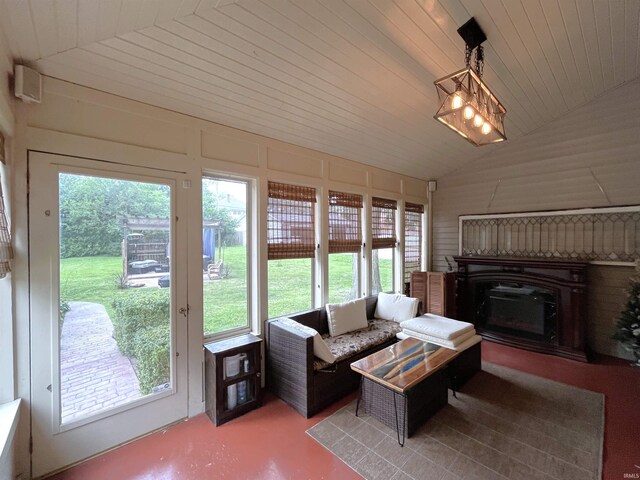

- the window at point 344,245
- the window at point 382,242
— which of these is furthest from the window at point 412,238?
the window at point 344,245

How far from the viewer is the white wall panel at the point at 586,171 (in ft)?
12.0

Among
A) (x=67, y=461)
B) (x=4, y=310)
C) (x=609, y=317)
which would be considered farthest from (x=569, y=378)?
(x=4, y=310)

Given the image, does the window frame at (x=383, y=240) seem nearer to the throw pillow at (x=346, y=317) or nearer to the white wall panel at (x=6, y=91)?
the throw pillow at (x=346, y=317)

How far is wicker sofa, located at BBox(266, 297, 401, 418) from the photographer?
8.29 ft

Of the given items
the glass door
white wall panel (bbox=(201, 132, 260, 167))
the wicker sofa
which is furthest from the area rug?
white wall panel (bbox=(201, 132, 260, 167))

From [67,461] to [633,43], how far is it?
6.22 meters

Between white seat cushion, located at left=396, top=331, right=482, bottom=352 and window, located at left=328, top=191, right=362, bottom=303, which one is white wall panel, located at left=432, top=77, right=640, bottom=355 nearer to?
white seat cushion, located at left=396, top=331, right=482, bottom=352

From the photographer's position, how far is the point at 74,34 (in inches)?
62.3

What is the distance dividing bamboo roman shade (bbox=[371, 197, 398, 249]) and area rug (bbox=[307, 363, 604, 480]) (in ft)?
7.67

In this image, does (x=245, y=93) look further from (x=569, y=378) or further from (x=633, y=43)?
(x=569, y=378)

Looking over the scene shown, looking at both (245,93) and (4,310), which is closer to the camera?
(4,310)

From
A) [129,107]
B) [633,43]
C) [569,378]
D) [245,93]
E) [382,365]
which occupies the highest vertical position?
[633,43]

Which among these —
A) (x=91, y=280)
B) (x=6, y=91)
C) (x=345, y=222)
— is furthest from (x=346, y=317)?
(x=6, y=91)

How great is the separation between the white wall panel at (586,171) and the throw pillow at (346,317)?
2.93 metres
